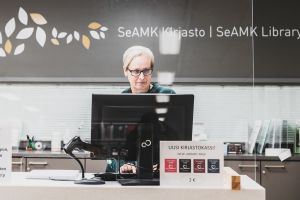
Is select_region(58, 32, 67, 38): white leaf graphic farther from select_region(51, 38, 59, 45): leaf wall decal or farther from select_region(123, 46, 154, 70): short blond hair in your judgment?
select_region(123, 46, 154, 70): short blond hair

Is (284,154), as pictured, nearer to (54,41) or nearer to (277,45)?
(277,45)

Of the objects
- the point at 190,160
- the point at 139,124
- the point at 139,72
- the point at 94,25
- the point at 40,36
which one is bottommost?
the point at 190,160

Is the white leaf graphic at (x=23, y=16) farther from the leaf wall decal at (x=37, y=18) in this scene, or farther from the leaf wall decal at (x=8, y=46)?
the leaf wall decal at (x=8, y=46)

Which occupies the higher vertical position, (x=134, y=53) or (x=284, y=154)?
(x=134, y=53)

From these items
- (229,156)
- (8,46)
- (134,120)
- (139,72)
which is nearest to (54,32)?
(8,46)

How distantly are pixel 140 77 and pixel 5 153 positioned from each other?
1634mm

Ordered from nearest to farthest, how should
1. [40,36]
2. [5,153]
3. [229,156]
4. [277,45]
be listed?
[5,153] < [229,156] < [277,45] < [40,36]

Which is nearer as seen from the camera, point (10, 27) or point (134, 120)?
point (134, 120)

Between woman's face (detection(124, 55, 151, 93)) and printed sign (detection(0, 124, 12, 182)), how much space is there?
137 cm

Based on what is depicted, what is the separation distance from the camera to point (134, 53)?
148 inches

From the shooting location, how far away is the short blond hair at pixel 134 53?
368cm

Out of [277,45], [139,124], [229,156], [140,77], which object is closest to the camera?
[139,124]

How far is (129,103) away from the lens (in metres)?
2.06

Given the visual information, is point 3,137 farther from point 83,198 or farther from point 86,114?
point 86,114
